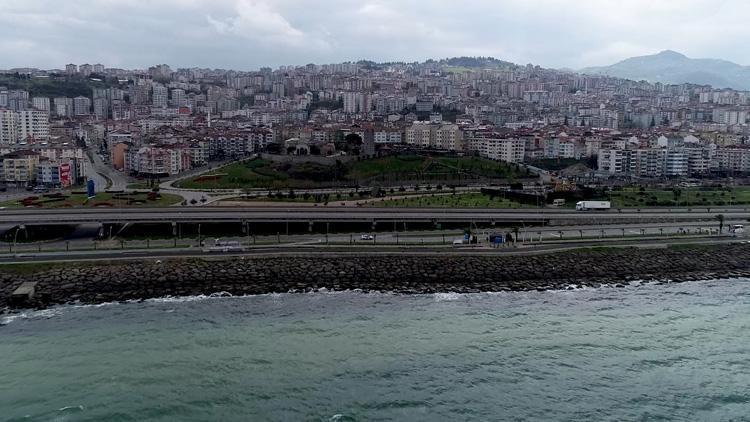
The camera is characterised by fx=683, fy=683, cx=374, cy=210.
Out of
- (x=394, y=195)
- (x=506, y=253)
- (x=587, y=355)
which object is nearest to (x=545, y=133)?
(x=394, y=195)

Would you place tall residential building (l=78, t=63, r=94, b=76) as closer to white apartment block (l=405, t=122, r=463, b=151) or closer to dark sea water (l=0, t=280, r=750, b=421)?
white apartment block (l=405, t=122, r=463, b=151)

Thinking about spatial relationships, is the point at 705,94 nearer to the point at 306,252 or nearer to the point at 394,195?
the point at 394,195

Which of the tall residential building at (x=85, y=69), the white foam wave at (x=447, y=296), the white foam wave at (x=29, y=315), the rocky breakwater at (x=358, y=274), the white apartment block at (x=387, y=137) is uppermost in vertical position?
the tall residential building at (x=85, y=69)

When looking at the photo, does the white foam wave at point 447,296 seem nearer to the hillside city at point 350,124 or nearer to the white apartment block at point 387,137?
the hillside city at point 350,124

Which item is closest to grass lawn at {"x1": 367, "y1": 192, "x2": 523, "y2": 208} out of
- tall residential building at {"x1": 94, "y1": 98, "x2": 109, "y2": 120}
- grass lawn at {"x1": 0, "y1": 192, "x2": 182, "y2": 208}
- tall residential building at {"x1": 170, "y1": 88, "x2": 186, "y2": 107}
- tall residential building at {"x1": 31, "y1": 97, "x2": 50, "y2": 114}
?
grass lawn at {"x1": 0, "y1": 192, "x2": 182, "y2": 208}

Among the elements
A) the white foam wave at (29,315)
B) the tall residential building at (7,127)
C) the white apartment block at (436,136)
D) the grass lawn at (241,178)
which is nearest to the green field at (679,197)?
the grass lawn at (241,178)
